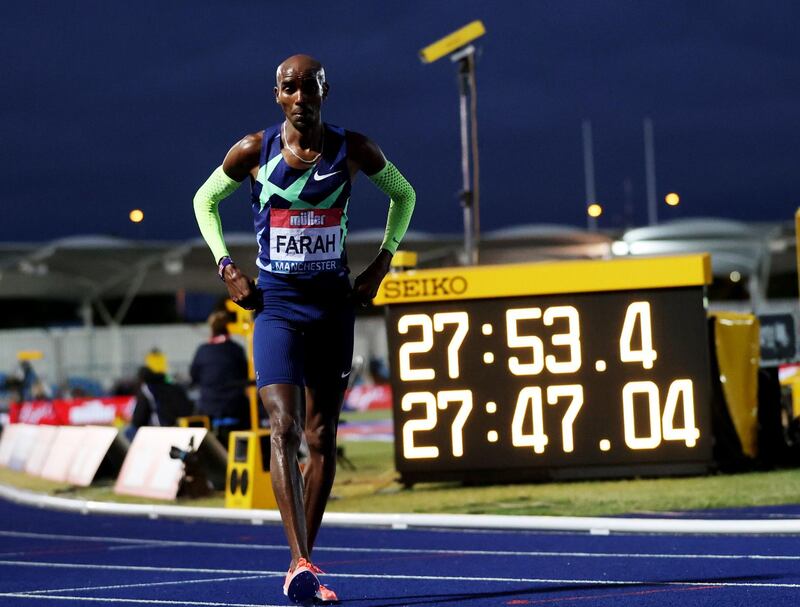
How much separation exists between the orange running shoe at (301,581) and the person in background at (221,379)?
981 cm

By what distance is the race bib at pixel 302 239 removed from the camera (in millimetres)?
5875

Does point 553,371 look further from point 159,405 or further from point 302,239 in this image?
point 302,239

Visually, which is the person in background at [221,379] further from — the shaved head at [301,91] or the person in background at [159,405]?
the shaved head at [301,91]

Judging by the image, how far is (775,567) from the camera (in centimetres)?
711

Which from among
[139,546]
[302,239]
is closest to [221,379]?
[139,546]

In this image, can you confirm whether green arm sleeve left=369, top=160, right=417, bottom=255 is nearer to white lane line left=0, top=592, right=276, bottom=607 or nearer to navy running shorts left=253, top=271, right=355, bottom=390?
navy running shorts left=253, top=271, right=355, bottom=390

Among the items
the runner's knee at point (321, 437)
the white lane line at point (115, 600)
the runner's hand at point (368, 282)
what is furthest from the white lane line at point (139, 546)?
the runner's hand at point (368, 282)

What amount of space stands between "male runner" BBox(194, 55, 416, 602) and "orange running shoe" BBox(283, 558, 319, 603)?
0.08m

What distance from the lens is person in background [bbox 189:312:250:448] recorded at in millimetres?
15484

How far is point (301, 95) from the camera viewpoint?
5840 mm

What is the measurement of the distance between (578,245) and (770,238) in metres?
7.70

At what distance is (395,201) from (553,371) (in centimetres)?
711

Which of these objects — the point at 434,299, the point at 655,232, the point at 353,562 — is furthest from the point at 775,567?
the point at 655,232

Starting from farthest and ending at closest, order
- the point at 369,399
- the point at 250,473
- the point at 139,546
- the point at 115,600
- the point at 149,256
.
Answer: the point at 149,256 → the point at 369,399 → the point at 250,473 → the point at 139,546 → the point at 115,600
